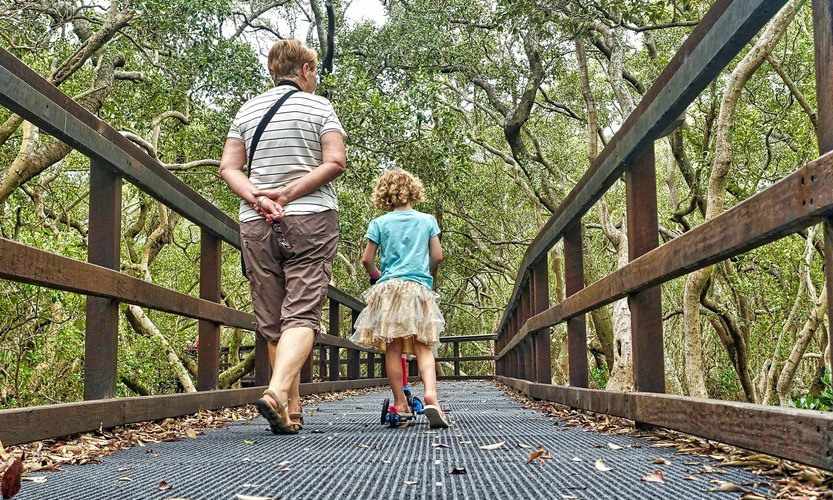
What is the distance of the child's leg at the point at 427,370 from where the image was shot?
13.9 feet

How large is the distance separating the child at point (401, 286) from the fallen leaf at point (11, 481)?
102 inches

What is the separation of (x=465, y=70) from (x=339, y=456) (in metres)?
12.2

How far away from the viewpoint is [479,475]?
8.09 feet

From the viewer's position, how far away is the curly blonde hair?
475 cm

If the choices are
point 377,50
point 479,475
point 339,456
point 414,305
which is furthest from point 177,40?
point 479,475

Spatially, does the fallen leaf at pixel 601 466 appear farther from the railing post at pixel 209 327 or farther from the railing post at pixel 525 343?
the railing post at pixel 525 343

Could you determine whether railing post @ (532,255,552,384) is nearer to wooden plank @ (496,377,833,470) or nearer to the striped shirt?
wooden plank @ (496,377,833,470)

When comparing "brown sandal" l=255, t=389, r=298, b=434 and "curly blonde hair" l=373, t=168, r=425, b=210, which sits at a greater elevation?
"curly blonde hair" l=373, t=168, r=425, b=210

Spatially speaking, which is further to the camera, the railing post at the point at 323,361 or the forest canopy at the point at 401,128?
the railing post at the point at 323,361

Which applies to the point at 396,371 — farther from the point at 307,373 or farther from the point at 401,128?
the point at 401,128

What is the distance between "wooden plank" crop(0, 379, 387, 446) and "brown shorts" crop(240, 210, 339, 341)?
2.05 feet

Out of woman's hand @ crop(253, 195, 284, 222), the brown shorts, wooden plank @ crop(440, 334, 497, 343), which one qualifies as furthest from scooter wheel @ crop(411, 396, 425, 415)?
wooden plank @ crop(440, 334, 497, 343)

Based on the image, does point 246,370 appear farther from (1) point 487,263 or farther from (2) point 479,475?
(2) point 479,475

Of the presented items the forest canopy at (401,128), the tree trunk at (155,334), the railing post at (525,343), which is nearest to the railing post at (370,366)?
the forest canopy at (401,128)
